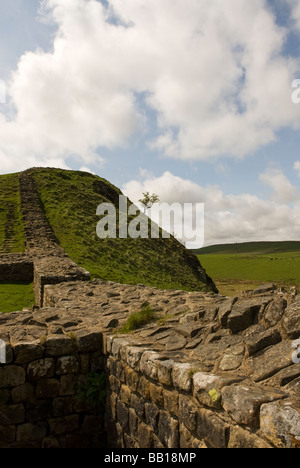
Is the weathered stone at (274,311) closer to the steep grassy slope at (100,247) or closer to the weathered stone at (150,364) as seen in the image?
the weathered stone at (150,364)

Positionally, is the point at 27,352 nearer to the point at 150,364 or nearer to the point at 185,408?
the point at 150,364

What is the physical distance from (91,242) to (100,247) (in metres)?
1.14

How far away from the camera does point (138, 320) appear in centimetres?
674

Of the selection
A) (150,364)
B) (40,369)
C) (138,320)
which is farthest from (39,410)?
(150,364)

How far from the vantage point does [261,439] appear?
3025mm

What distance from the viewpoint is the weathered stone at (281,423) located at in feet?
9.16

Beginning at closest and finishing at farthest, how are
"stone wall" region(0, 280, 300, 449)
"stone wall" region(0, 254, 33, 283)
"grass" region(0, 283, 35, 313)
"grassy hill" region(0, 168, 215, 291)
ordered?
"stone wall" region(0, 280, 300, 449)
"grass" region(0, 283, 35, 313)
"stone wall" region(0, 254, 33, 283)
"grassy hill" region(0, 168, 215, 291)

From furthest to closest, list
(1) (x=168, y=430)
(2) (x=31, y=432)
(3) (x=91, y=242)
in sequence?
(3) (x=91, y=242)
(2) (x=31, y=432)
(1) (x=168, y=430)

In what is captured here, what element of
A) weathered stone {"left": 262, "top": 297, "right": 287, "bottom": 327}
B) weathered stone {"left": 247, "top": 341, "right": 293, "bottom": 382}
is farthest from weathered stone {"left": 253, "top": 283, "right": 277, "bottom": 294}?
weathered stone {"left": 247, "top": 341, "right": 293, "bottom": 382}

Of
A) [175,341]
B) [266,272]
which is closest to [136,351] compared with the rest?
[175,341]

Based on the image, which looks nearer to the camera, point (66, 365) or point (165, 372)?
point (165, 372)

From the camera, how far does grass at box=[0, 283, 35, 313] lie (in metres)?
15.1

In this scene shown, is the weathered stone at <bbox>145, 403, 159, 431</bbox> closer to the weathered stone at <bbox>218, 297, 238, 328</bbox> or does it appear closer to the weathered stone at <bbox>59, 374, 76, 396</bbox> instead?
the weathered stone at <bbox>218, 297, 238, 328</bbox>
